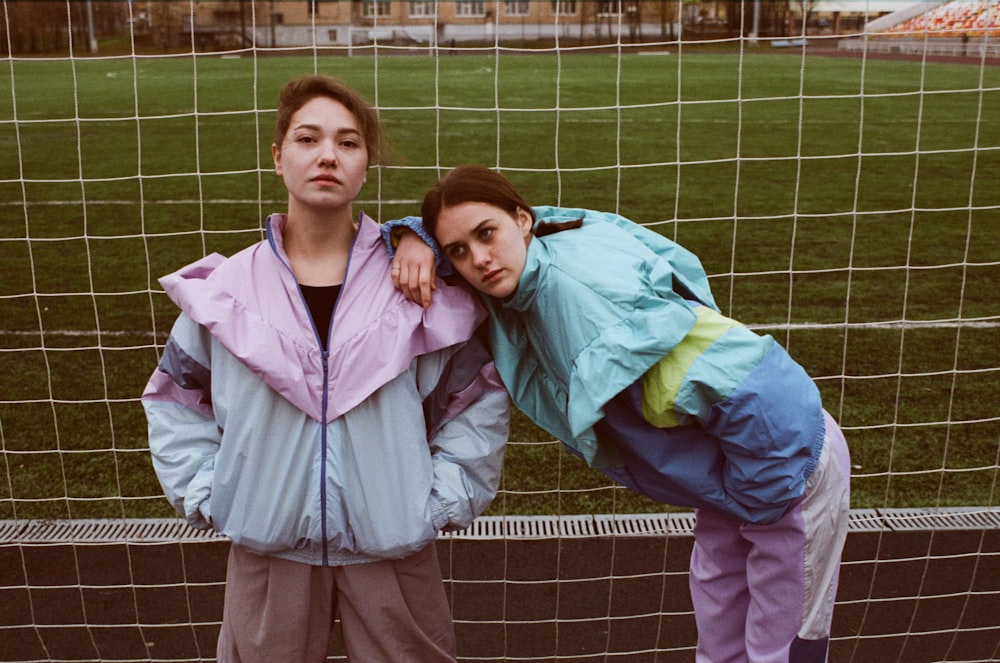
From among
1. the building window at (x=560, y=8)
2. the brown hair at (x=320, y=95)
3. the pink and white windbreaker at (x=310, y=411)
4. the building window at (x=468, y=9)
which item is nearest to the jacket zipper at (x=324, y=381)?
the pink and white windbreaker at (x=310, y=411)

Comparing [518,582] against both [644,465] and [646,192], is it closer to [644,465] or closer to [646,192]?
[644,465]

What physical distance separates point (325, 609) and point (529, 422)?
8.66ft

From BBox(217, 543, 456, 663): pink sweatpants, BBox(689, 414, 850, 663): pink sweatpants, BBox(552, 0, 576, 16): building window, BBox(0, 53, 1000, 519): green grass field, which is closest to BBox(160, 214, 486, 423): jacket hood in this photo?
BBox(217, 543, 456, 663): pink sweatpants

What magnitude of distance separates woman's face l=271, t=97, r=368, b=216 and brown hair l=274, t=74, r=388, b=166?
0.01 m

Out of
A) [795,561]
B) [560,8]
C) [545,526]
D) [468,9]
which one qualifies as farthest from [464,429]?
[468,9]

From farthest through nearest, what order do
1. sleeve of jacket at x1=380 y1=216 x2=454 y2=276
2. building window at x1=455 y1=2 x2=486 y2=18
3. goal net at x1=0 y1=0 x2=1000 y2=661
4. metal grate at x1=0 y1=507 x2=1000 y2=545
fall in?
building window at x1=455 y1=2 x2=486 y2=18, metal grate at x1=0 y1=507 x2=1000 y2=545, goal net at x1=0 y1=0 x2=1000 y2=661, sleeve of jacket at x1=380 y1=216 x2=454 y2=276

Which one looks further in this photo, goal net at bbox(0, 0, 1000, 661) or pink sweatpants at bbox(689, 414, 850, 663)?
goal net at bbox(0, 0, 1000, 661)

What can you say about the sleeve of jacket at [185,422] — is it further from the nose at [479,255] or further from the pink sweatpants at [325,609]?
the nose at [479,255]

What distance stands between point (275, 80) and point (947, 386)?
54.0 ft

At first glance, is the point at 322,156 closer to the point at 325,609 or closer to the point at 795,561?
the point at 325,609

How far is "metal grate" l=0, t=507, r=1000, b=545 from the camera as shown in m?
3.40

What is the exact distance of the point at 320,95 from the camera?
6.09 ft

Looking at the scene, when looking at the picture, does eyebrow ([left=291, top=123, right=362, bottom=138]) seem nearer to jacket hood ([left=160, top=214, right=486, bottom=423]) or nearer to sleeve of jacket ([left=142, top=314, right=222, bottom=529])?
jacket hood ([left=160, top=214, right=486, bottom=423])

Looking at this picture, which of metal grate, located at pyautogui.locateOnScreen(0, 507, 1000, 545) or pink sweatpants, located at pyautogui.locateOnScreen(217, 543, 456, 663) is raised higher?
pink sweatpants, located at pyautogui.locateOnScreen(217, 543, 456, 663)
